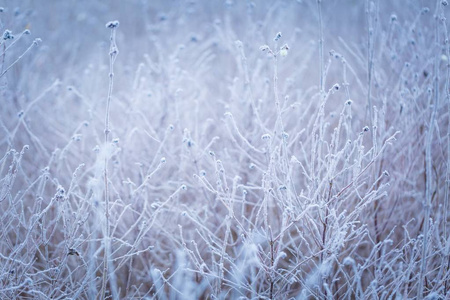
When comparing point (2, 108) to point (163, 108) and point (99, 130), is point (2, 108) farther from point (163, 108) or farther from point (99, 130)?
point (163, 108)

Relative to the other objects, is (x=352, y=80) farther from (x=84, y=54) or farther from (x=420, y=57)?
(x=84, y=54)

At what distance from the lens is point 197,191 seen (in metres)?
2.20

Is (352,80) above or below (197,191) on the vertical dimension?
above

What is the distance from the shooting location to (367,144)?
7.58 feet

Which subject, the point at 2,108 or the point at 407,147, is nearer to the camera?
the point at 407,147

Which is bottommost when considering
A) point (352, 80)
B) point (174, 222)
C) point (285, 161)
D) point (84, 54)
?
point (174, 222)

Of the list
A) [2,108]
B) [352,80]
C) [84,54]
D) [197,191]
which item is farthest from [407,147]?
[84,54]

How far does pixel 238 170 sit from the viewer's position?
84.0 inches

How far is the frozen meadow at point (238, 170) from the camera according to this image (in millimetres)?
1332

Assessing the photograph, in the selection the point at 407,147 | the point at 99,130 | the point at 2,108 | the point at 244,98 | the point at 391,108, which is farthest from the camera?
the point at 99,130

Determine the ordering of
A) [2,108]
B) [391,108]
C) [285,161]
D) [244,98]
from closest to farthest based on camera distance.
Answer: [285,161], [391,108], [244,98], [2,108]

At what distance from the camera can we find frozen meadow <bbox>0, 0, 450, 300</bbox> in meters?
1.33

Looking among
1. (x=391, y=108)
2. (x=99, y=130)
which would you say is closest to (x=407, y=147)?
(x=391, y=108)

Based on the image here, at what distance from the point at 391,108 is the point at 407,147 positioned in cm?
25
